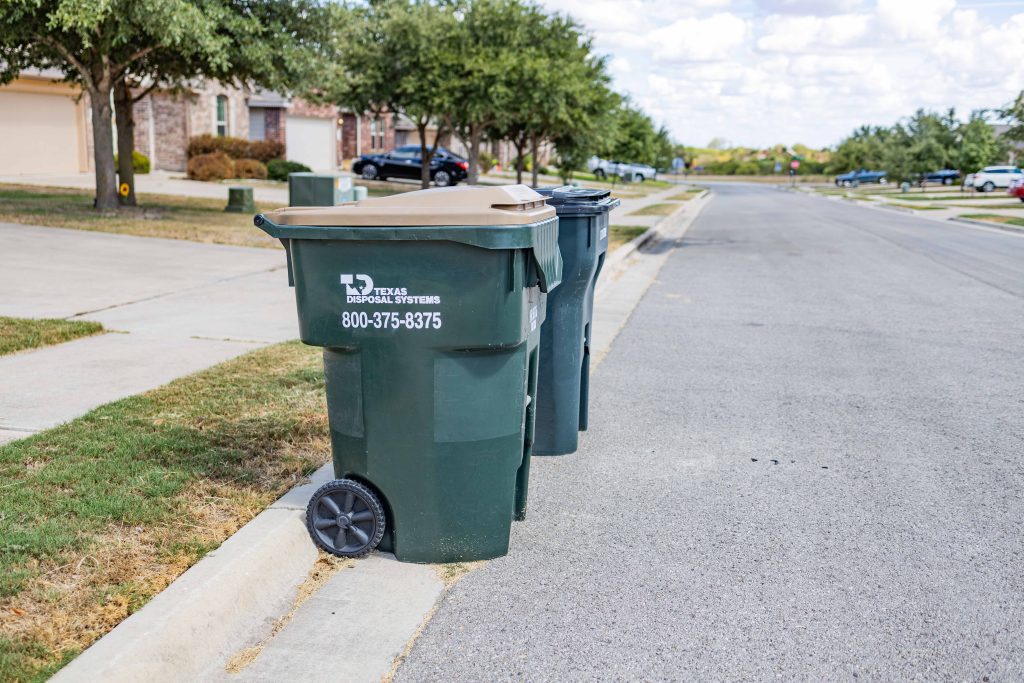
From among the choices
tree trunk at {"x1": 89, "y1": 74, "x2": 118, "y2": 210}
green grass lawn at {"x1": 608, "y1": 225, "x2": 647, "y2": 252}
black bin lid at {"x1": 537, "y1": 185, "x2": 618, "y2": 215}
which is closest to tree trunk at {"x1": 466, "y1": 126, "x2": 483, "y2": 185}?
green grass lawn at {"x1": 608, "y1": 225, "x2": 647, "y2": 252}

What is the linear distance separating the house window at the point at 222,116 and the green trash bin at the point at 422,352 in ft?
129

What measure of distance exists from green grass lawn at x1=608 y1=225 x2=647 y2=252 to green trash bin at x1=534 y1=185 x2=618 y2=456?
1045cm

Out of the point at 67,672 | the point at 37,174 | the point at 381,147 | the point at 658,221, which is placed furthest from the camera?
the point at 381,147

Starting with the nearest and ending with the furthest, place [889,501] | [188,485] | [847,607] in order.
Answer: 1. [847,607]
2. [188,485]
3. [889,501]

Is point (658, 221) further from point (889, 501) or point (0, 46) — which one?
point (889, 501)

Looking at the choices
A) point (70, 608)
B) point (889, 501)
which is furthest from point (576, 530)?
point (70, 608)

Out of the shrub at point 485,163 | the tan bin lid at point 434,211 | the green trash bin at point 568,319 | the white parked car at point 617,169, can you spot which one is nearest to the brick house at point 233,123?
the shrub at point 485,163

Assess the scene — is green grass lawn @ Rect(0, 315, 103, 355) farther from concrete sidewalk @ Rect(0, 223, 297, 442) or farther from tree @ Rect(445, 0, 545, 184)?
tree @ Rect(445, 0, 545, 184)

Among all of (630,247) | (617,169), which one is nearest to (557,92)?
(630,247)

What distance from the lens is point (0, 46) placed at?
16969mm

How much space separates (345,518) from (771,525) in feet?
6.46

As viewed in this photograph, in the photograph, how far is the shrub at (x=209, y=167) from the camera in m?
34.8

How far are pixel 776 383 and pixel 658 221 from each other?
18.3 metres

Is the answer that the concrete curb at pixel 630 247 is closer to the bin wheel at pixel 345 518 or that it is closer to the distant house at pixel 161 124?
the bin wheel at pixel 345 518
